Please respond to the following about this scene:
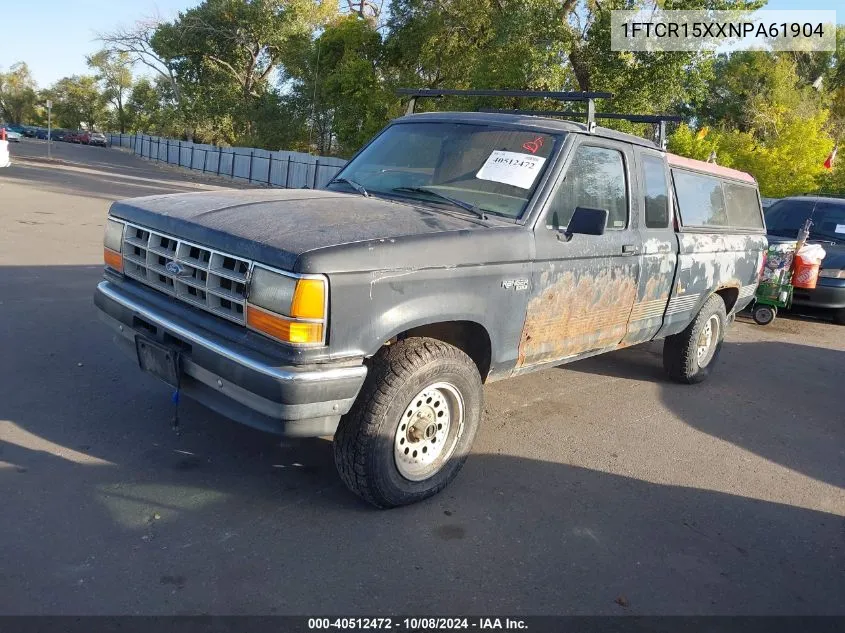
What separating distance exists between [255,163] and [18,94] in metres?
74.7

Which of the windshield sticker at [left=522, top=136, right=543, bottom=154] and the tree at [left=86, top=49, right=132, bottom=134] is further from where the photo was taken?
the tree at [left=86, top=49, right=132, bottom=134]

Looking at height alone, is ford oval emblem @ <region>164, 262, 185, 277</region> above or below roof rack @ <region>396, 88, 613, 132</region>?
below

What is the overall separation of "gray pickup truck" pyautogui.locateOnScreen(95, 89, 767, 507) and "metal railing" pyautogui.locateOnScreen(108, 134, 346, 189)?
18.9m

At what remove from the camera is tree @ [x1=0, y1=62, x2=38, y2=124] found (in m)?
90.2

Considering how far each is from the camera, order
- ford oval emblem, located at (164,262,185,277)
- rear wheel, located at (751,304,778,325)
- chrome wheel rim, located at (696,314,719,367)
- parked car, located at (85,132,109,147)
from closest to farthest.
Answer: ford oval emblem, located at (164,262,185,277) < chrome wheel rim, located at (696,314,719,367) < rear wheel, located at (751,304,778,325) < parked car, located at (85,132,109,147)

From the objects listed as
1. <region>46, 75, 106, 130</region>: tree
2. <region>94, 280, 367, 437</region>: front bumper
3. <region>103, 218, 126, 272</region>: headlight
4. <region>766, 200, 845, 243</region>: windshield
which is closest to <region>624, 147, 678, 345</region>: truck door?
<region>94, 280, 367, 437</region>: front bumper

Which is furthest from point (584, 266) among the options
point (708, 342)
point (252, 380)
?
point (708, 342)

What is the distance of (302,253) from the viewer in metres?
2.98

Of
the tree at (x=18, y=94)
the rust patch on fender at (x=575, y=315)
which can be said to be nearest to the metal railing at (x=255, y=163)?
the rust patch on fender at (x=575, y=315)

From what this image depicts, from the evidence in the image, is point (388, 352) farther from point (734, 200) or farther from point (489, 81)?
point (489, 81)

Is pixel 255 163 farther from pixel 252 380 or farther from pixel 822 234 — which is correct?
pixel 252 380

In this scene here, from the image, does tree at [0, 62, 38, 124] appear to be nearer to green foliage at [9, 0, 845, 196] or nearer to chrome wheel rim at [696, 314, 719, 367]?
green foliage at [9, 0, 845, 196]

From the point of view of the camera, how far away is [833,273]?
382 inches

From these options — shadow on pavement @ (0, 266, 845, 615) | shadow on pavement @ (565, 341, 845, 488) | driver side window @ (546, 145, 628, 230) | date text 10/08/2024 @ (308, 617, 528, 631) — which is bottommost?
date text 10/08/2024 @ (308, 617, 528, 631)
